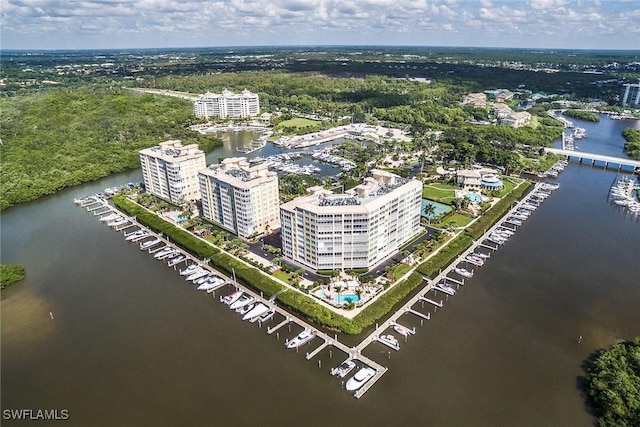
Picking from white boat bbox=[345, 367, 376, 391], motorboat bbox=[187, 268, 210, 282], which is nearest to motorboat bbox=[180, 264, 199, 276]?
motorboat bbox=[187, 268, 210, 282]

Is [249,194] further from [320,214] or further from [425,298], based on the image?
[425,298]

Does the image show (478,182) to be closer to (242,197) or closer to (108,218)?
(242,197)

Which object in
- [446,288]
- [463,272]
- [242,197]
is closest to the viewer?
[446,288]

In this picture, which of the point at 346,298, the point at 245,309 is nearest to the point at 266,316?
the point at 245,309

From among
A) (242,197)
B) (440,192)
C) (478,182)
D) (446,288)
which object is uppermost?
(242,197)

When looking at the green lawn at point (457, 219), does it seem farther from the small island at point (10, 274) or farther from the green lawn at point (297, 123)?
the green lawn at point (297, 123)

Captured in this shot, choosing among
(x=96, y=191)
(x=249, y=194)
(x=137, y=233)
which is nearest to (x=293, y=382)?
(x=249, y=194)

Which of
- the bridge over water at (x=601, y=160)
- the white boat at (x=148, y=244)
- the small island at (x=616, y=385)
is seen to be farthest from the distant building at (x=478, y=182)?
the white boat at (x=148, y=244)

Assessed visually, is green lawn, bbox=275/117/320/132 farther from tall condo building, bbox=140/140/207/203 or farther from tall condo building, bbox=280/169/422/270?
tall condo building, bbox=280/169/422/270
